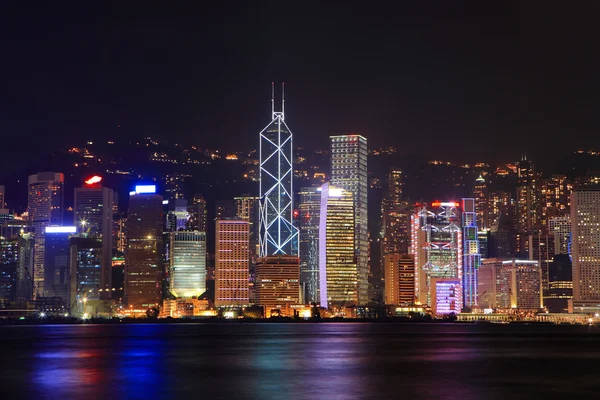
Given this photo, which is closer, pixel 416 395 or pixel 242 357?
pixel 416 395

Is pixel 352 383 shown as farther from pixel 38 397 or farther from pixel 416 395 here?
pixel 38 397

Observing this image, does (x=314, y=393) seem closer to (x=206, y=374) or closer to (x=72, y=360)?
(x=206, y=374)

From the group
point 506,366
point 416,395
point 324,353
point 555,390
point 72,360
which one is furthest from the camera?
point 324,353

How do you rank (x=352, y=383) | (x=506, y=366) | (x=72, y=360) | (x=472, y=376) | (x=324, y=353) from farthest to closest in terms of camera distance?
(x=324, y=353) → (x=72, y=360) → (x=506, y=366) → (x=472, y=376) → (x=352, y=383)

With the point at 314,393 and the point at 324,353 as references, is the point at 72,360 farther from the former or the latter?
the point at 314,393

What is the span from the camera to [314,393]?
2002 inches

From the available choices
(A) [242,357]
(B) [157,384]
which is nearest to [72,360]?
(A) [242,357]

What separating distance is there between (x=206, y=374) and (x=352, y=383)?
43.1 ft

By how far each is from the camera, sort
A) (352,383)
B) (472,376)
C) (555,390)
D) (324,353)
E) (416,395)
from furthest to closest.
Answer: (324,353) < (472,376) < (352,383) < (555,390) < (416,395)

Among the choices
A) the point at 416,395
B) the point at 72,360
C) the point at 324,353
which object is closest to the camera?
the point at 416,395

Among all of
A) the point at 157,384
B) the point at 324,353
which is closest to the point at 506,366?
the point at 324,353

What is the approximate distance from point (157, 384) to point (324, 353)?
37044 mm

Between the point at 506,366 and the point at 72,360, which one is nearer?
the point at 506,366

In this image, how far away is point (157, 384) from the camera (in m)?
56.5
